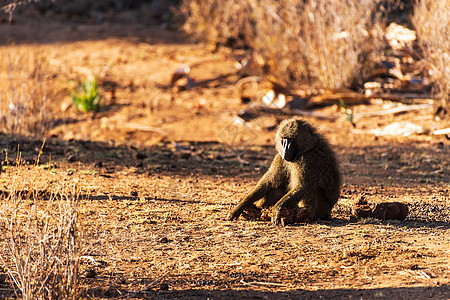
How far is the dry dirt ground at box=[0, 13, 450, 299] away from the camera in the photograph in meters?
3.68

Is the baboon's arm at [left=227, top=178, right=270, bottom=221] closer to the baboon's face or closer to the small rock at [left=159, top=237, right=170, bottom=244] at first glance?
the baboon's face

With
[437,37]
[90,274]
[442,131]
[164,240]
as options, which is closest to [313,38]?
[437,37]

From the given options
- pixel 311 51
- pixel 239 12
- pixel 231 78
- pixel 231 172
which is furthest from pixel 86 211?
pixel 239 12

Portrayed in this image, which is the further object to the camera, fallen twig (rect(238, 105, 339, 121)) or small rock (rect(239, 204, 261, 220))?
fallen twig (rect(238, 105, 339, 121))

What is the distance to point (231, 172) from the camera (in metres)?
6.83

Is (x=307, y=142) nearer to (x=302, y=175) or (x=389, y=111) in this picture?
(x=302, y=175)

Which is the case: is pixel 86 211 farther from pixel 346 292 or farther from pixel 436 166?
pixel 436 166

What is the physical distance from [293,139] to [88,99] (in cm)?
733

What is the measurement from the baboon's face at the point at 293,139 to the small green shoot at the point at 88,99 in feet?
23.7

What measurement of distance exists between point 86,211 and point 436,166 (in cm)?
450

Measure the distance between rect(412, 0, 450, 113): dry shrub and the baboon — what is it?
4.80m

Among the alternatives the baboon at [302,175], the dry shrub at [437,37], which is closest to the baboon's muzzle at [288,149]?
the baboon at [302,175]

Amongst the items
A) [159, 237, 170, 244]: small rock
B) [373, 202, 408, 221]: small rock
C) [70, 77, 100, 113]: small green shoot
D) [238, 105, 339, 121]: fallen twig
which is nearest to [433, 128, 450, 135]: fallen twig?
[238, 105, 339, 121]: fallen twig

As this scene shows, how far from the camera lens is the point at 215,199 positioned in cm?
553
